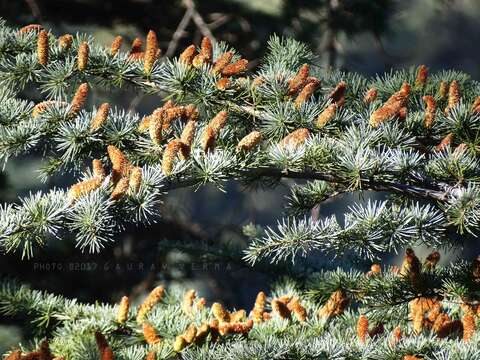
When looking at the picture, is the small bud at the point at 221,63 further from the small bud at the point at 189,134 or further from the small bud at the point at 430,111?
the small bud at the point at 430,111

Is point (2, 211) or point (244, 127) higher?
point (244, 127)

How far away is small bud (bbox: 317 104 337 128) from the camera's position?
1.69 meters

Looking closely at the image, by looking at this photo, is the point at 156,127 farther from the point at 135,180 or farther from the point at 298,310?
the point at 298,310

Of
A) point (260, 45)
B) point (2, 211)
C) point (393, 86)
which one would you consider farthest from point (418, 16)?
point (2, 211)

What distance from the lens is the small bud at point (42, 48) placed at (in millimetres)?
1750

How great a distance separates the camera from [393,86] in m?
2.09

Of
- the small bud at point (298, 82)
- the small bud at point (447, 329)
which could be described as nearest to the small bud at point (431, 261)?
the small bud at point (447, 329)

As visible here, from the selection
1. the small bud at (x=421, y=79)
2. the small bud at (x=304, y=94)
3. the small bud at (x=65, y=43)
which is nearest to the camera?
the small bud at (x=304, y=94)

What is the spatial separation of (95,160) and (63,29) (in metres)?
3.03

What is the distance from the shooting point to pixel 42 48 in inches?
68.9

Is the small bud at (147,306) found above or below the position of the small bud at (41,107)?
below

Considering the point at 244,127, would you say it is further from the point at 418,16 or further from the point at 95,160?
the point at 418,16

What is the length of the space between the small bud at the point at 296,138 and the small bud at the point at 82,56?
1.47 ft

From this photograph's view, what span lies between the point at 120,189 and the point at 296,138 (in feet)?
1.14
